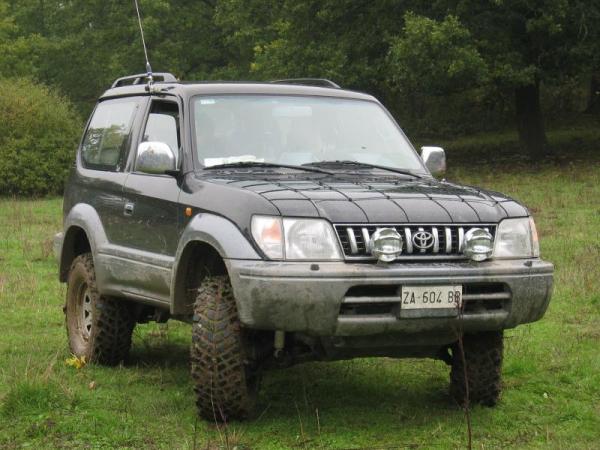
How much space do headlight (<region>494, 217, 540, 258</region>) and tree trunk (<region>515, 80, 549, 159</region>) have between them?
80.4 ft

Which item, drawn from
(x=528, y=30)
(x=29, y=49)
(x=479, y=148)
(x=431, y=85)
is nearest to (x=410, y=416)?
(x=528, y=30)

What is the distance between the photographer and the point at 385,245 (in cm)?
589

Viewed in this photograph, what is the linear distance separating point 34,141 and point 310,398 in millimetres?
24263

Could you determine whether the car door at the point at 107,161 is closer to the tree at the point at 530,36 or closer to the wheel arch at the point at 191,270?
the wheel arch at the point at 191,270

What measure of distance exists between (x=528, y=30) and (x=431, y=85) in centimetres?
375

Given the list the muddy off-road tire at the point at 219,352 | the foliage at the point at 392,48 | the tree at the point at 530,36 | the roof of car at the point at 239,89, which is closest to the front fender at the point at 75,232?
the roof of car at the point at 239,89

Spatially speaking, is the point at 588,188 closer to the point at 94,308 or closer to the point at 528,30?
the point at 528,30

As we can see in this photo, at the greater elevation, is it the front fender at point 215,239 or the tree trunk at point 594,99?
the front fender at point 215,239

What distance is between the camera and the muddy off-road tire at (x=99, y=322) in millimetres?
7918

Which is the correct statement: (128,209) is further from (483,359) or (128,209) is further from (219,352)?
(483,359)

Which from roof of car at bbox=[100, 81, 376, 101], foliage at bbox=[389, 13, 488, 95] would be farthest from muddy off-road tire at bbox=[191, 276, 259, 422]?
foliage at bbox=[389, 13, 488, 95]

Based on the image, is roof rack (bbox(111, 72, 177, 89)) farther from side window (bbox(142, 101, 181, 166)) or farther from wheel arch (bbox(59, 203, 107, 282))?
wheel arch (bbox(59, 203, 107, 282))

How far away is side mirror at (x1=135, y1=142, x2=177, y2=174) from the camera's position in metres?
6.92

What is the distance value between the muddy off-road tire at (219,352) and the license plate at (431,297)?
88 cm
